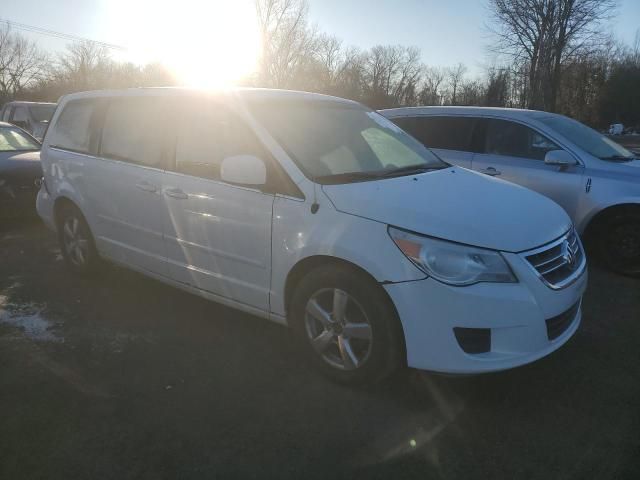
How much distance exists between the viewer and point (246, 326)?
12.7ft

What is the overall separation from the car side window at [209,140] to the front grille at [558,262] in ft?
5.63

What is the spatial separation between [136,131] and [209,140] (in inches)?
35.8

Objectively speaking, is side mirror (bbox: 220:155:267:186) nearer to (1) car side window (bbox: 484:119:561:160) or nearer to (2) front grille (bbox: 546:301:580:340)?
(2) front grille (bbox: 546:301:580:340)

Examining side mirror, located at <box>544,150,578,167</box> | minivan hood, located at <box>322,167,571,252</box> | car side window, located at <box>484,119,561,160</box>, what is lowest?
minivan hood, located at <box>322,167,571,252</box>

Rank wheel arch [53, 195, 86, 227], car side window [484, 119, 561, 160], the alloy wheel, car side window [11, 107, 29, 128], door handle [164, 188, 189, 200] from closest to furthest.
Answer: the alloy wheel → door handle [164, 188, 189, 200] → wheel arch [53, 195, 86, 227] → car side window [484, 119, 561, 160] → car side window [11, 107, 29, 128]

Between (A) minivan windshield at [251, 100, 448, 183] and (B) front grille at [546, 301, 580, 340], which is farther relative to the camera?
A: (A) minivan windshield at [251, 100, 448, 183]

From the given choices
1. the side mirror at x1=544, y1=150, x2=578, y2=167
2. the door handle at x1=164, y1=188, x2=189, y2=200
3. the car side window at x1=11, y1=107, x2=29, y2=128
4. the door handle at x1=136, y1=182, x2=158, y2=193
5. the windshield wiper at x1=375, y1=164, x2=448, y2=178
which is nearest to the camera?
the windshield wiper at x1=375, y1=164, x2=448, y2=178

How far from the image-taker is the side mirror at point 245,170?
3029 mm

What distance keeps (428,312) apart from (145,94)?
300 cm

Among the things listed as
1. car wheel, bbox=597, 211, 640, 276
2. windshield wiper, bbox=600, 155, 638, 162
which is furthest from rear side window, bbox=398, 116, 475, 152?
car wheel, bbox=597, 211, 640, 276

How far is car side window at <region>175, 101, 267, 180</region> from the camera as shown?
3.36 metres

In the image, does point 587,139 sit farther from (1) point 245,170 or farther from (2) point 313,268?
(1) point 245,170

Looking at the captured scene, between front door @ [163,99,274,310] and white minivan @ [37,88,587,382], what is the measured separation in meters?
0.01

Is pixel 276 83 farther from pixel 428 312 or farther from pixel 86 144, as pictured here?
pixel 428 312
